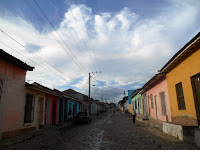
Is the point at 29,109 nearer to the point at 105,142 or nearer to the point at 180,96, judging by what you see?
the point at 105,142

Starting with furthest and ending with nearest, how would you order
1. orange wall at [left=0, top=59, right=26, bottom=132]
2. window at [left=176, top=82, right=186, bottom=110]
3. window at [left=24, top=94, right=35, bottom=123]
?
window at [left=24, top=94, right=35, bottom=123], orange wall at [left=0, top=59, right=26, bottom=132], window at [left=176, top=82, right=186, bottom=110]

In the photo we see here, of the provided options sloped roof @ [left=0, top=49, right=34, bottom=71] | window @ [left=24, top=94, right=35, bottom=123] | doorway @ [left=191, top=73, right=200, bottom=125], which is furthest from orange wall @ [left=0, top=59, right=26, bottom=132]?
doorway @ [left=191, top=73, right=200, bottom=125]

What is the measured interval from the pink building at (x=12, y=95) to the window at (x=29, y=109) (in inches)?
27.2

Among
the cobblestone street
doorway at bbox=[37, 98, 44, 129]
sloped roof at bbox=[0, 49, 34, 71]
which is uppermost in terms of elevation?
sloped roof at bbox=[0, 49, 34, 71]

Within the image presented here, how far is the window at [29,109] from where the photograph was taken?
11.3 meters

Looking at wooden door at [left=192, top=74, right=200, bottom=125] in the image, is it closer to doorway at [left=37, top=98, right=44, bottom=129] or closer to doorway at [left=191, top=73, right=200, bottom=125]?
doorway at [left=191, top=73, right=200, bottom=125]

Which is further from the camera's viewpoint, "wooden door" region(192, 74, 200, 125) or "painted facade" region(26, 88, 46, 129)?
"painted facade" region(26, 88, 46, 129)

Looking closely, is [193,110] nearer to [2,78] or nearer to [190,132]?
[190,132]

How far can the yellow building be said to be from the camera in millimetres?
6598

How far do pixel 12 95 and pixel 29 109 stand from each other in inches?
103

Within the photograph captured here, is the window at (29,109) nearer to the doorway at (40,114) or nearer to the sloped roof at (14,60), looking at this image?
the doorway at (40,114)

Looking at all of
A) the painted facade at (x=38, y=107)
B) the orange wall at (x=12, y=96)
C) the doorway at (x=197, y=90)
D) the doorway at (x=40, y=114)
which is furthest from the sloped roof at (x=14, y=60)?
the doorway at (x=197, y=90)

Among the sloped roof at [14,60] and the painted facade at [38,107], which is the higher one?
the sloped roof at [14,60]

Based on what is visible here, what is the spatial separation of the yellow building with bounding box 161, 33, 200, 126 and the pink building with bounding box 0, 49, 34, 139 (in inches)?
344
